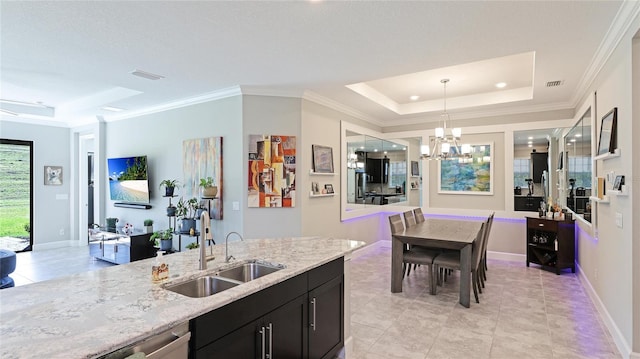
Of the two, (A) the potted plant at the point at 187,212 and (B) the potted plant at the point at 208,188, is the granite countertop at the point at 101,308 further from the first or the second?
(A) the potted plant at the point at 187,212

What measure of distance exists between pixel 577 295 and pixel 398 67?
344 centimetres

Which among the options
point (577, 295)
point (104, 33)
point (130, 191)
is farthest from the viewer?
point (130, 191)

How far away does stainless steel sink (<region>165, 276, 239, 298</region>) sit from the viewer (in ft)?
5.99

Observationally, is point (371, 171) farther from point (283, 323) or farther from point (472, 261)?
point (283, 323)

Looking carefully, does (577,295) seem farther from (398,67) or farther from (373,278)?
(398,67)

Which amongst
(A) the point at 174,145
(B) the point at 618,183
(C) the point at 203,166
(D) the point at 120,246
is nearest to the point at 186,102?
(A) the point at 174,145

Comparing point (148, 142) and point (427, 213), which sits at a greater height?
point (148, 142)

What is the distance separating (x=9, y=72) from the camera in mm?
3906

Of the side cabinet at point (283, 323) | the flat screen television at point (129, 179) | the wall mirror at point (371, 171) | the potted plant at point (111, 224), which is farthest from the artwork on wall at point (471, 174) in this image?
the potted plant at point (111, 224)

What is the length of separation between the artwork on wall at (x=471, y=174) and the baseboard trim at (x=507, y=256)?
1.06 metres

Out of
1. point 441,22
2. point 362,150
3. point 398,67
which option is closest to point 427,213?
point 362,150

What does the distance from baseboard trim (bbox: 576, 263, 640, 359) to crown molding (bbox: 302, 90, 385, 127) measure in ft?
13.1

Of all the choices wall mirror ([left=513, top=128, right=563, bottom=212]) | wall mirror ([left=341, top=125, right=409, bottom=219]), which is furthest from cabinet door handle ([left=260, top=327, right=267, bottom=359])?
wall mirror ([left=513, top=128, right=563, bottom=212])

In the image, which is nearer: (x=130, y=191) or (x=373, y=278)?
(x=373, y=278)
